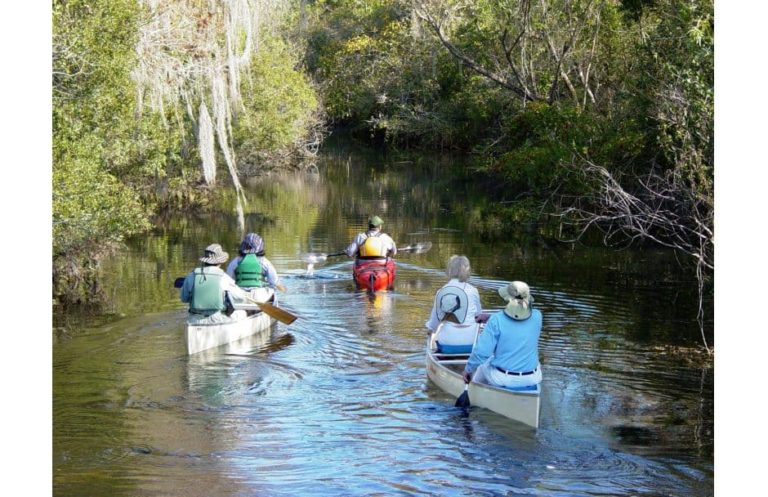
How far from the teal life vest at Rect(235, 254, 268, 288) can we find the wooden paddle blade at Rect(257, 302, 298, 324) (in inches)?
37.8

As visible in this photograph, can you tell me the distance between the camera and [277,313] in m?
15.5

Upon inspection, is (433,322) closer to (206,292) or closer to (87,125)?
(206,292)

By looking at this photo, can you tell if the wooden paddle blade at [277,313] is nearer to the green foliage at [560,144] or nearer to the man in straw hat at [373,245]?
the man in straw hat at [373,245]

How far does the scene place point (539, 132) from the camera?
98.3 feet

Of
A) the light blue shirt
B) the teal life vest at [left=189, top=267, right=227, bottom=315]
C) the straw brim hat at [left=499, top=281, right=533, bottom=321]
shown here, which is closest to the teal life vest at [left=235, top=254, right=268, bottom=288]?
the teal life vest at [left=189, top=267, right=227, bottom=315]

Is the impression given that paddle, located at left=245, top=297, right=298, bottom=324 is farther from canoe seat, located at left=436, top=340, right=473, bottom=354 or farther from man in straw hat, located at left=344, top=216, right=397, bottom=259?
man in straw hat, located at left=344, top=216, right=397, bottom=259

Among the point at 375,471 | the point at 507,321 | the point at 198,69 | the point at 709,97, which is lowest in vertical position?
the point at 375,471

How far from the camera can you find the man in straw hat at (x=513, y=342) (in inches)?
422

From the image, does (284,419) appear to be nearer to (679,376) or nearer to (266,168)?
(679,376)

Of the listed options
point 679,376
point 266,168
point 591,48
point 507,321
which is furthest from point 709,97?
point 266,168

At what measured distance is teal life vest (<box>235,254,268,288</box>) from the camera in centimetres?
1650

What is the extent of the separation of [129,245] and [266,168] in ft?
52.1

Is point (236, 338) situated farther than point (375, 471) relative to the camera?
Yes

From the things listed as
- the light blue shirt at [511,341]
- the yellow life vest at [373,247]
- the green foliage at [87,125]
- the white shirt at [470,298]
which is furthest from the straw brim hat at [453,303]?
the yellow life vest at [373,247]
